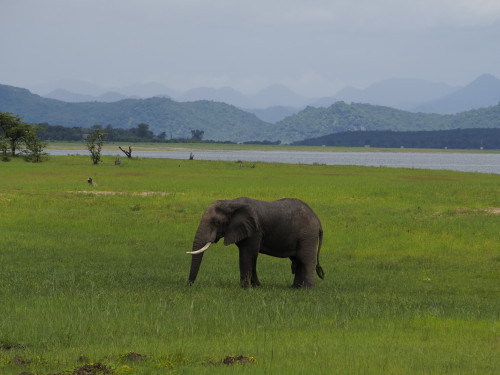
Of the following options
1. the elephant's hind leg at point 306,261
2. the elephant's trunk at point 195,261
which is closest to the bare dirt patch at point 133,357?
the elephant's trunk at point 195,261

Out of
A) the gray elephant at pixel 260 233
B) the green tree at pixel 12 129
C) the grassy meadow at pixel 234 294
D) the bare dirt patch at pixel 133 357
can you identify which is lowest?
the grassy meadow at pixel 234 294

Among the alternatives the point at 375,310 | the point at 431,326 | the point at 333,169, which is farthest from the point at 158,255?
the point at 333,169

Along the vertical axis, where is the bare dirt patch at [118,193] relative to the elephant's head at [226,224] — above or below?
below

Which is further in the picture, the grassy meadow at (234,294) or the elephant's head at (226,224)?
the elephant's head at (226,224)

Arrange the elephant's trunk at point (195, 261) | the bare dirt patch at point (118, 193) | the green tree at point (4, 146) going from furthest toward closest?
the green tree at point (4, 146) < the bare dirt patch at point (118, 193) < the elephant's trunk at point (195, 261)

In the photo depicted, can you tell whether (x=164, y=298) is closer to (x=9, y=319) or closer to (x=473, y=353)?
(x=9, y=319)

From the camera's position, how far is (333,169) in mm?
80250

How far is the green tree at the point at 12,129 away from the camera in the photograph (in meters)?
85.6

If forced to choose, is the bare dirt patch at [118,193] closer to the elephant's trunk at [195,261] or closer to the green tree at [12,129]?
the elephant's trunk at [195,261]

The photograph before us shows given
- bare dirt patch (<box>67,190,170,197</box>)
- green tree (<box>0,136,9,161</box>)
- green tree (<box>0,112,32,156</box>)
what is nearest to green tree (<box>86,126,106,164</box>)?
green tree (<box>0,112,32,156</box>)

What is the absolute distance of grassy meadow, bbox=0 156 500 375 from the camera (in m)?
10.2

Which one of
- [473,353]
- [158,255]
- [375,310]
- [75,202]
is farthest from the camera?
[75,202]

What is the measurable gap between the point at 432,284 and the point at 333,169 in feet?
198

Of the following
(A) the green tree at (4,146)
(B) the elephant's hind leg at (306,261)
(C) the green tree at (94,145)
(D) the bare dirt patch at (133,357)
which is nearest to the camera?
(D) the bare dirt patch at (133,357)
